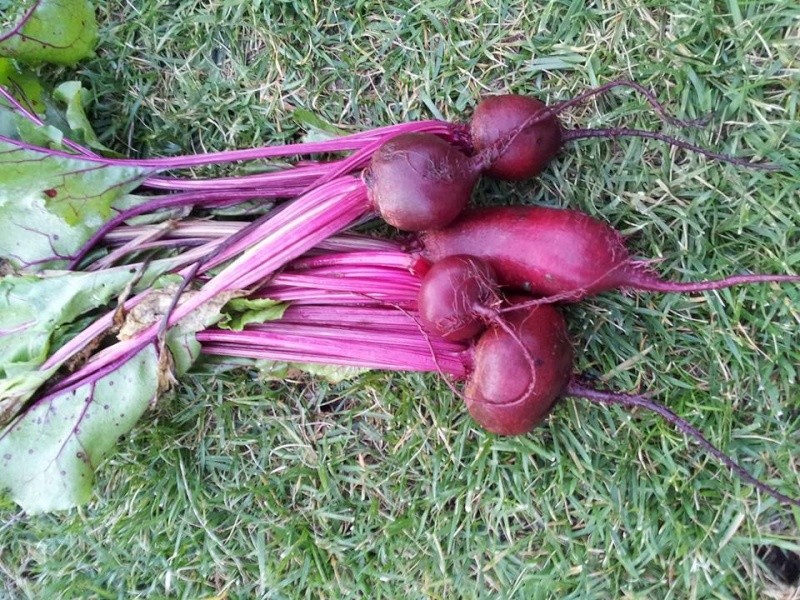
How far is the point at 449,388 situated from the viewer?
2.49 m

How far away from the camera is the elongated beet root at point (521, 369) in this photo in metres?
2.13

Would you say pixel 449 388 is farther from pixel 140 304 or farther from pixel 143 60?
pixel 143 60

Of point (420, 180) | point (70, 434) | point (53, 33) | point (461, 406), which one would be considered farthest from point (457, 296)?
point (53, 33)

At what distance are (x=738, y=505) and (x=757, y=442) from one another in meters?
0.23

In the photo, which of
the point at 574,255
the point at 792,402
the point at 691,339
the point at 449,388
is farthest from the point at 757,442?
the point at 449,388

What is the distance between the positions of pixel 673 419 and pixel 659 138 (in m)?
0.98

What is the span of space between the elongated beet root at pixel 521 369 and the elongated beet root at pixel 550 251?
0.13 metres

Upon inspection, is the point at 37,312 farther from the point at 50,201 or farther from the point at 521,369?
the point at 521,369

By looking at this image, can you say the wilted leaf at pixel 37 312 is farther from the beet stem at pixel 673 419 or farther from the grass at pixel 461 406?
the beet stem at pixel 673 419

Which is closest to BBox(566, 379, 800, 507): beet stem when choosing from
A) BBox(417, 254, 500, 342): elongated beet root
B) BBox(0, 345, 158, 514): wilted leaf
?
BBox(417, 254, 500, 342): elongated beet root

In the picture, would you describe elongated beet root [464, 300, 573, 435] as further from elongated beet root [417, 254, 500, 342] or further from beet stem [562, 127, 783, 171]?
beet stem [562, 127, 783, 171]

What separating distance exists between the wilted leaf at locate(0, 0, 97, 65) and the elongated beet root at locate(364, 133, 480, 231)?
141cm

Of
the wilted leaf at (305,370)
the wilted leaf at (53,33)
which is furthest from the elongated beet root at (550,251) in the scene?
the wilted leaf at (53,33)

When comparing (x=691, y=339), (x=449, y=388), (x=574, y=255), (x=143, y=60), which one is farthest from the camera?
(x=143, y=60)
